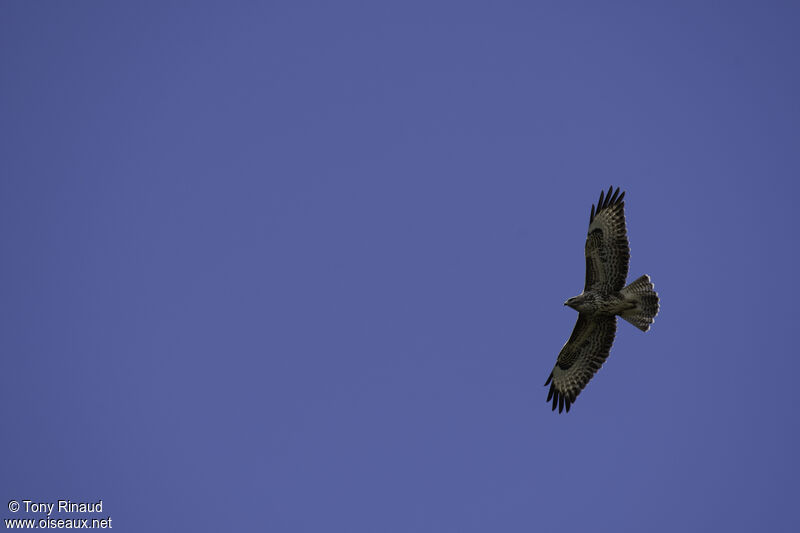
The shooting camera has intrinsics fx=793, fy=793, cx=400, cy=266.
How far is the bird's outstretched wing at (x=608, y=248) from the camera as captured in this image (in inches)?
607

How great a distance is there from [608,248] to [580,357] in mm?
2711

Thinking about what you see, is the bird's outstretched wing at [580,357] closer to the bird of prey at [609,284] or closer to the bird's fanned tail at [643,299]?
the bird of prey at [609,284]

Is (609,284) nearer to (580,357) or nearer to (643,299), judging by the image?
(643,299)

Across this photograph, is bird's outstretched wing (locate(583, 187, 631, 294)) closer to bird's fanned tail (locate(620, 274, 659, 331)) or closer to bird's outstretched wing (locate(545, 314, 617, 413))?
bird's fanned tail (locate(620, 274, 659, 331))

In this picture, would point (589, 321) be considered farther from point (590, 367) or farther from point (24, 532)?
point (24, 532)

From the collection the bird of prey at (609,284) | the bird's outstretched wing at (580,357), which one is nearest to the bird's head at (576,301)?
the bird of prey at (609,284)

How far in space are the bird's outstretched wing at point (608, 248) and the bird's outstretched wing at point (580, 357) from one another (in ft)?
2.97

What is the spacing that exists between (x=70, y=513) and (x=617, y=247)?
64.1 ft

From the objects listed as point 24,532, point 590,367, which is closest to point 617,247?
point 590,367

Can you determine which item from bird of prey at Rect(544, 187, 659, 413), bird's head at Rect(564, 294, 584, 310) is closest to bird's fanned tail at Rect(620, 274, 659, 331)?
bird of prey at Rect(544, 187, 659, 413)

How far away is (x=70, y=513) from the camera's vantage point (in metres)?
25.2

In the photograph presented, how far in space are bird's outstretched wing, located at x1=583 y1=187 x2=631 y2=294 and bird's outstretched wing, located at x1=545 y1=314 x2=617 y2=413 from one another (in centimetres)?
91

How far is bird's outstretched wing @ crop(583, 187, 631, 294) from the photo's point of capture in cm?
1541

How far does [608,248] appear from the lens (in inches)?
610
